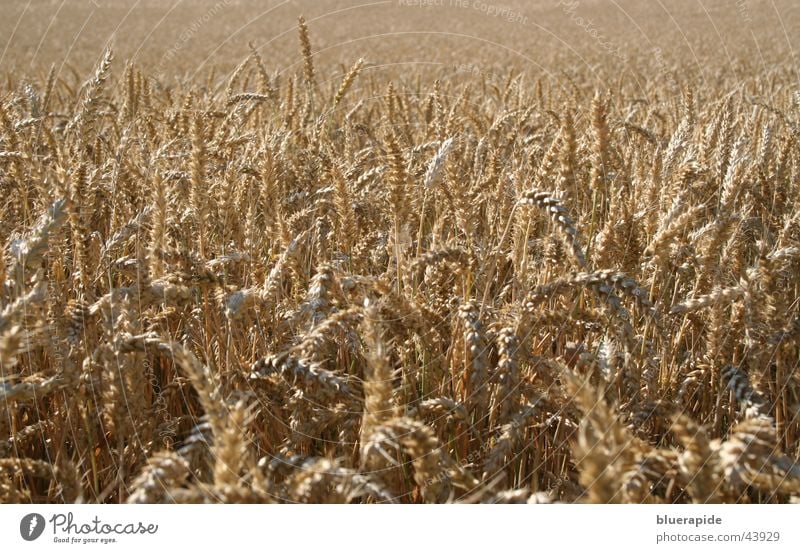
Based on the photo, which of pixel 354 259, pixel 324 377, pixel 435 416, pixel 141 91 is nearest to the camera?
pixel 324 377

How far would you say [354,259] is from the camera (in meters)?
1.76

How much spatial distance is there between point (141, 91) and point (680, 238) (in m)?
2.59

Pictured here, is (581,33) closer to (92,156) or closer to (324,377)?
(92,156)

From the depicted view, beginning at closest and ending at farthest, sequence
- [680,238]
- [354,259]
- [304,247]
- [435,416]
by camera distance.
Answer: [435,416] → [354,259] → [680,238] → [304,247]

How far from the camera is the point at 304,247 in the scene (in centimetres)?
217

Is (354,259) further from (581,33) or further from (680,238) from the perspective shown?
(581,33)

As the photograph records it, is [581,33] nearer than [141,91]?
No

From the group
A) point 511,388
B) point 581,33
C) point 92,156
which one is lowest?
point 511,388

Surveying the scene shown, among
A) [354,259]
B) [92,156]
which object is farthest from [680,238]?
[92,156]

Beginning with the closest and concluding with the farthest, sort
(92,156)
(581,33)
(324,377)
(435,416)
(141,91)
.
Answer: (324,377) < (435,416) < (92,156) < (141,91) < (581,33)
